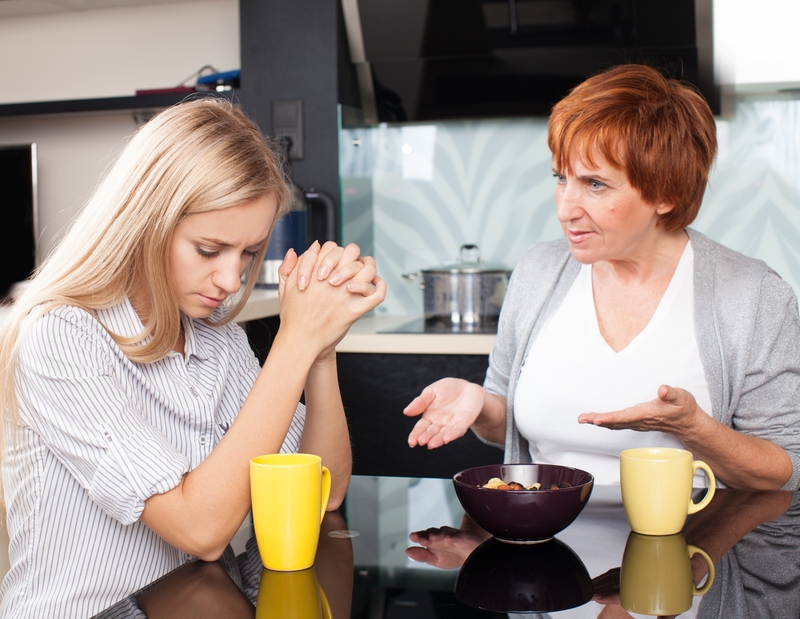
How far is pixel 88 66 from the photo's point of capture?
9.62 feet

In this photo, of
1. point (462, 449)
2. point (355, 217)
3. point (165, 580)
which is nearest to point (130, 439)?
point (165, 580)

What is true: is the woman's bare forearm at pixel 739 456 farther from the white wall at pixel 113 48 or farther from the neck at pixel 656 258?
the white wall at pixel 113 48

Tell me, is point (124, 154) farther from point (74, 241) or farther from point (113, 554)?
point (113, 554)

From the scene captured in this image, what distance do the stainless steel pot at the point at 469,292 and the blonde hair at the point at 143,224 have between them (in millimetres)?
1481

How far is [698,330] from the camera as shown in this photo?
1.25 m

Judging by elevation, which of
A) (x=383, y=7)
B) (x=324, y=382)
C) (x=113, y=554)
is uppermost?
(x=383, y=7)

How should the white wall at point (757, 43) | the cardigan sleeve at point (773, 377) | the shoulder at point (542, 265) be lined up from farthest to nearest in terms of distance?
the white wall at point (757, 43) → the shoulder at point (542, 265) → the cardigan sleeve at point (773, 377)

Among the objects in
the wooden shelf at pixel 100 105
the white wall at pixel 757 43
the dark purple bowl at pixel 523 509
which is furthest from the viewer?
the wooden shelf at pixel 100 105

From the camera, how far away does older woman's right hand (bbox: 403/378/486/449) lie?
3.31 feet

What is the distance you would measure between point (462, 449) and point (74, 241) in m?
1.50

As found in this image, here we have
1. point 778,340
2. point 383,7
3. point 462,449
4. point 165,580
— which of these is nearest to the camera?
point 165,580

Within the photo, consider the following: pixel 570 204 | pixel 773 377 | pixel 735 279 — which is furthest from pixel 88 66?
pixel 773 377

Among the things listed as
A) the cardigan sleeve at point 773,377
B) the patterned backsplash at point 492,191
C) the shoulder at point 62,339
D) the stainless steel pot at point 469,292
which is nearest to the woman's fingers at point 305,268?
the shoulder at point 62,339

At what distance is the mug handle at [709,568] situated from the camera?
68 centimetres
